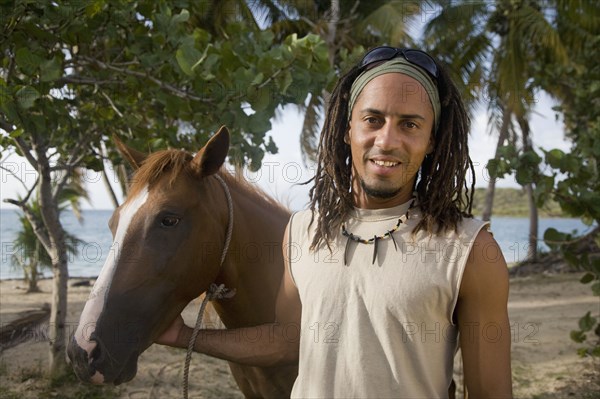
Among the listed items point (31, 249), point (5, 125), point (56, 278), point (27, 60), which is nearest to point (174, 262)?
point (27, 60)

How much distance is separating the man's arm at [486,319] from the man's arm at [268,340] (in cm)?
53

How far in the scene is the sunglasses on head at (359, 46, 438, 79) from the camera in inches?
57.1

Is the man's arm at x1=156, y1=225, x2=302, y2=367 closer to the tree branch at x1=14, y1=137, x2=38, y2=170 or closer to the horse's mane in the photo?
the horse's mane

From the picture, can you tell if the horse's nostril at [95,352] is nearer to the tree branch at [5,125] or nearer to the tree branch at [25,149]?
the tree branch at [5,125]

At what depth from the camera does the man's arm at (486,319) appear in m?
1.27

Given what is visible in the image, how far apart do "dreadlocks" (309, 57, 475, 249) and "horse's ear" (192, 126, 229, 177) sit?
15.7 inches

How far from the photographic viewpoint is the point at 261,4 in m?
15.0

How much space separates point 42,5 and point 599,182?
428 centimetres

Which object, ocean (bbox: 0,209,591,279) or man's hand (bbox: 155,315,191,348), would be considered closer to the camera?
man's hand (bbox: 155,315,191,348)

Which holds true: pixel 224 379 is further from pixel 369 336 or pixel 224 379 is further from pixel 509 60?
pixel 509 60

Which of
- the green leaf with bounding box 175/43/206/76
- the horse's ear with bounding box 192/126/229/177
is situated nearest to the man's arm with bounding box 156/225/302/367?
the horse's ear with bounding box 192/126/229/177

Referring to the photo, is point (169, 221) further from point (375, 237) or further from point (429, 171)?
point (429, 171)

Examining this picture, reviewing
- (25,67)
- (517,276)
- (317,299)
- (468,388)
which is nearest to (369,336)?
(317,299)

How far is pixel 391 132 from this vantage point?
55.2 inches
